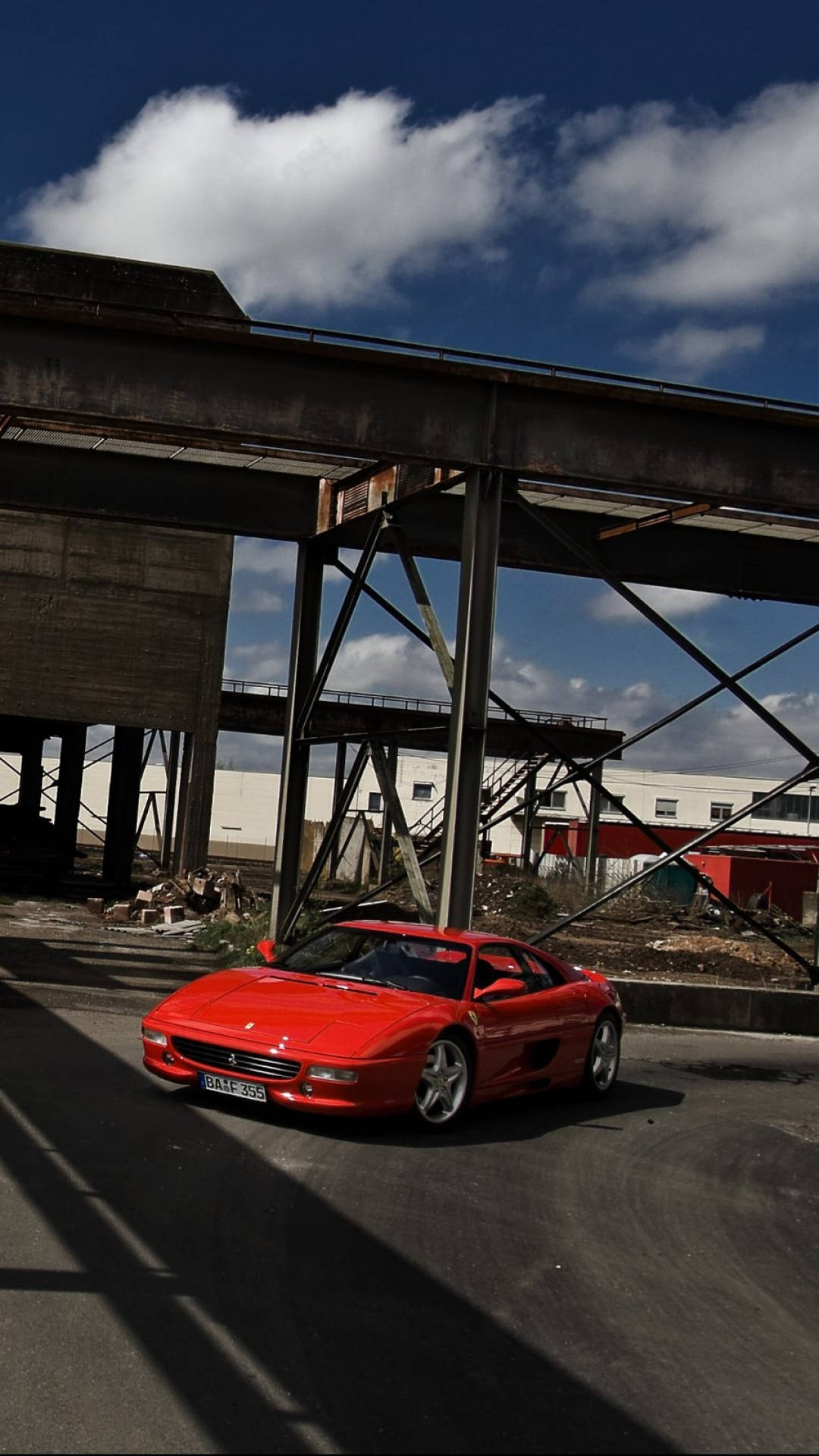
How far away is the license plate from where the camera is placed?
859 cm

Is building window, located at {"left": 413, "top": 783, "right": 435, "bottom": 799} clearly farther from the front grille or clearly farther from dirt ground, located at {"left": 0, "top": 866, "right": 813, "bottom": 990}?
the front grille

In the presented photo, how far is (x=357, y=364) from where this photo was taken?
14.3 m

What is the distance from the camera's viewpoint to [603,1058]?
36.1 ft

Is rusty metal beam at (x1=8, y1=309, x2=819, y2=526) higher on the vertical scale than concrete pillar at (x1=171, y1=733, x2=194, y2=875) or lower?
higher

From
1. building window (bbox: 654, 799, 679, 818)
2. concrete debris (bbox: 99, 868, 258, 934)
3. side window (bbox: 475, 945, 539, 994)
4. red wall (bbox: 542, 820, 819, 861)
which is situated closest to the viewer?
side window (bbox: 475, 945, 539, 994)

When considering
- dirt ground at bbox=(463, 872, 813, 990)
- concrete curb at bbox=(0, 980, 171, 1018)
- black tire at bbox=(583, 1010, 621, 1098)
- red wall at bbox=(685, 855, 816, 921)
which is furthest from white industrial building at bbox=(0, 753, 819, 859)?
black tire at bbox=(583, 1010, 621, 1098)

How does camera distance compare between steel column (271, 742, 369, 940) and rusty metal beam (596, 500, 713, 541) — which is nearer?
rusty metal beam (596, 500, 713, 541)

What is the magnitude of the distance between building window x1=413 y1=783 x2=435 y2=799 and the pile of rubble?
6617 cm

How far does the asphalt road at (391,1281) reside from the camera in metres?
4.28

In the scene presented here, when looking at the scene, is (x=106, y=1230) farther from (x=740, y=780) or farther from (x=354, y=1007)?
(x=740, y=780)

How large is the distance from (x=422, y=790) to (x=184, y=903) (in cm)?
6850

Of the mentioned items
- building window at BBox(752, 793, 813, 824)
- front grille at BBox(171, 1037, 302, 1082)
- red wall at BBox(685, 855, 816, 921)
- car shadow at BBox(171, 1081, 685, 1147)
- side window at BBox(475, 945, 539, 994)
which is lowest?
car shadow at BBox(171, 1081, 685, 1147)

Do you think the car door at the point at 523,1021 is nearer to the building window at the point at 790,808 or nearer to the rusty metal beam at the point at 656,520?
the rusty metal beam at the point at 656,520

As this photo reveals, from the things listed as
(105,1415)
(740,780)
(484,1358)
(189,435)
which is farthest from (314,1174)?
(740,780)
